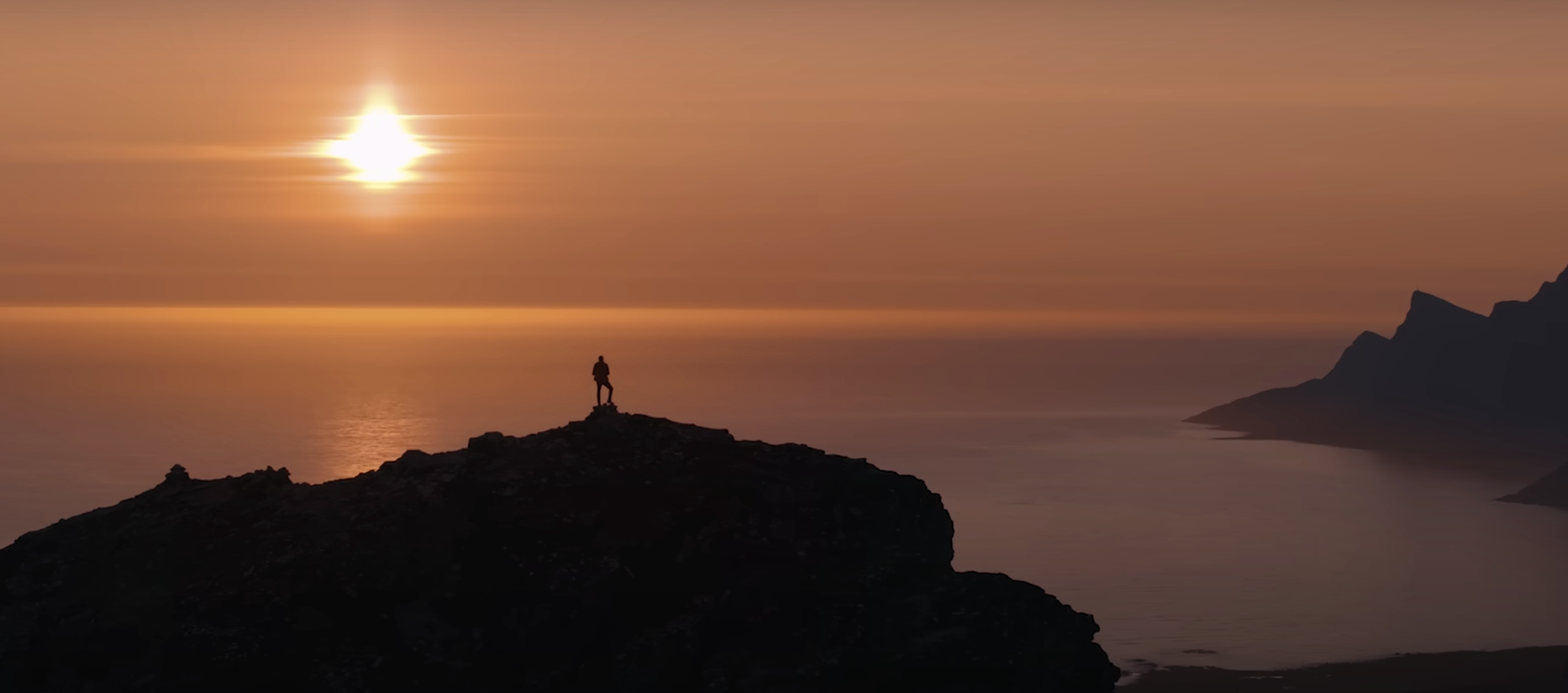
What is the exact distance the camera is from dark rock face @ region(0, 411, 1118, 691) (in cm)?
5506

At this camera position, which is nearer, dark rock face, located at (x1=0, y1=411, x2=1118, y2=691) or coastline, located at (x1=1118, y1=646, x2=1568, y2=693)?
dark rock face, located at (x1=0, y1=411, x2=1118, y2=691)

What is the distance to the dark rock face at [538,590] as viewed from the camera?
181 feet

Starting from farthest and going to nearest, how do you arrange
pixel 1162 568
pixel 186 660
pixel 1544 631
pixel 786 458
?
pixel 1162 568 < pixel 1544 631 < pixel 786 458 < pixel 186 660

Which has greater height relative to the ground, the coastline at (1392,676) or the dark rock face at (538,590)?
the dark rock face at (538,590)

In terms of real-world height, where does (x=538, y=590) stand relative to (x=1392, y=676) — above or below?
above

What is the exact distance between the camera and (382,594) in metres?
56.8

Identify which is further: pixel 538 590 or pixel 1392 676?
pixel 1392 676

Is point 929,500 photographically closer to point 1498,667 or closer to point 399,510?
point 399,510

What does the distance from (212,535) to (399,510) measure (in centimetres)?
779

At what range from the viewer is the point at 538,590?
5700cm

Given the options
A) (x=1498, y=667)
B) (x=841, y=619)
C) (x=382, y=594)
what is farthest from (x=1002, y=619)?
(x=1498, y=667)

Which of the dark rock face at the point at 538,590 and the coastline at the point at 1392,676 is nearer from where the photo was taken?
the dark rock face at the point at 538,590

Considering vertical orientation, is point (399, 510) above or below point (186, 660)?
above

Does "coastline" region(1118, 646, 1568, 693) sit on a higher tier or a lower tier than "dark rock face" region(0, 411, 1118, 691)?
lower
